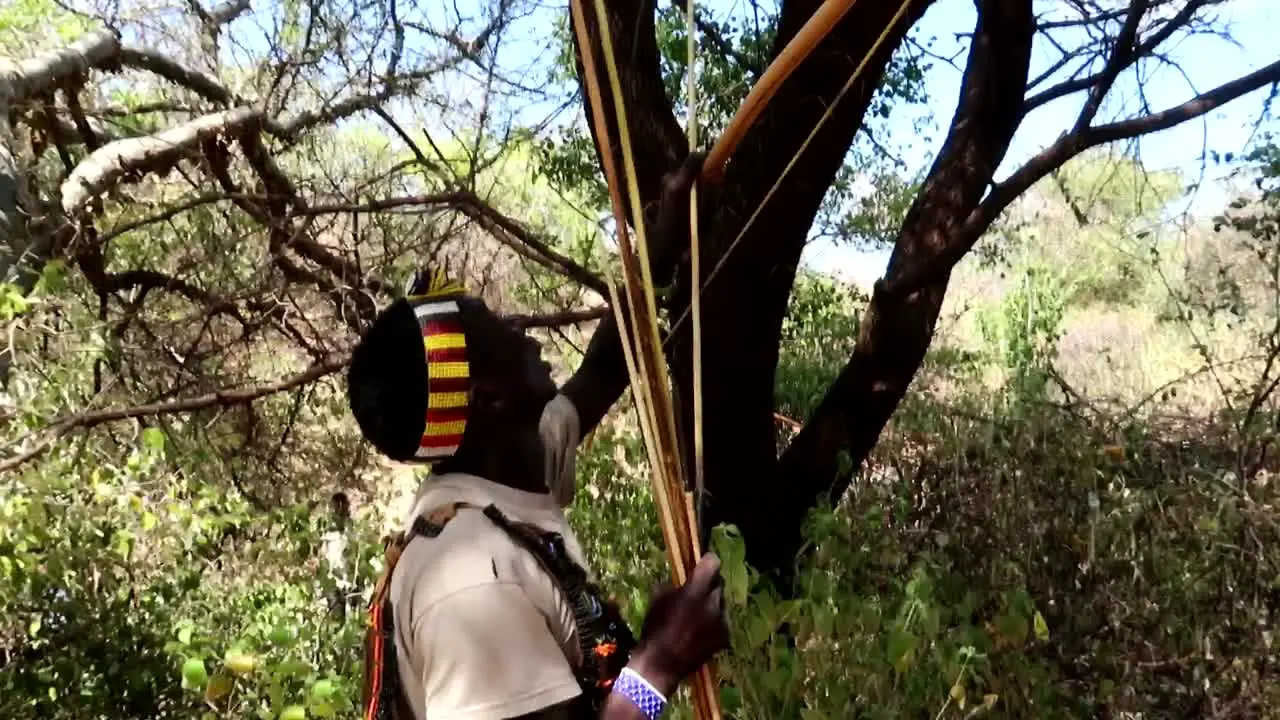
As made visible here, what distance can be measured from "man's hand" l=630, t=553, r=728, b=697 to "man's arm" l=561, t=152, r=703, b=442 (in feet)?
2.04

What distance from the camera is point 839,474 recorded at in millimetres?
2939

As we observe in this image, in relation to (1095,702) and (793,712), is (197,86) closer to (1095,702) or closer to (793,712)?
(793,712)

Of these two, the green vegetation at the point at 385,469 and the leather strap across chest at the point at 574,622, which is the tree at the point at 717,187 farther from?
the leather strap across chest at the point at 574,622

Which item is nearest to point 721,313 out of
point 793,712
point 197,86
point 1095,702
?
point 793,712

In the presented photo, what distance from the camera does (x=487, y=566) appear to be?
1.03 metres

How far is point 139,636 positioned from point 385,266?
1234 millimetres

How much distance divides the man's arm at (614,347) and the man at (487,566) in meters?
0.11

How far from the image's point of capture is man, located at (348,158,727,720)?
988 millimetres

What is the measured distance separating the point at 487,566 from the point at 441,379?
0.23m

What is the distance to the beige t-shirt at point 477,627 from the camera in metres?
0.97

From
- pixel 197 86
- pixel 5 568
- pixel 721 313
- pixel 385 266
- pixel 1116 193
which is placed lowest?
pixel 5 568

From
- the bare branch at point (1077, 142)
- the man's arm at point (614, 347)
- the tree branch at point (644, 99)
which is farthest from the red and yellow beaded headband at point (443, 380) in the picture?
the bare branch at point (1077, 142)

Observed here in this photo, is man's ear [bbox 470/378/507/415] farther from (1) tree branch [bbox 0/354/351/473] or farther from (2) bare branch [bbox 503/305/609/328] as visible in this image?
(1) tree branch [bbox 0/354/351/473]

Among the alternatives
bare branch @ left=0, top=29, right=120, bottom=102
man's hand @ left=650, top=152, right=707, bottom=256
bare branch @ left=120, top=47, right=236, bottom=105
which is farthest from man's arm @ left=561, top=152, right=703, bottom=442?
bare branch @ left=120, top=47, right=236, bottom=105
